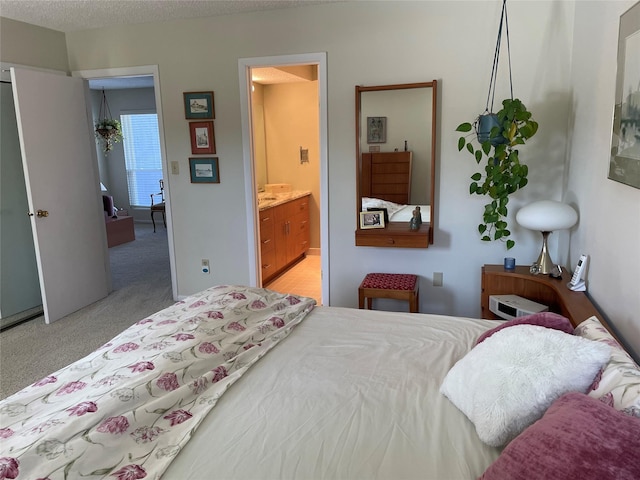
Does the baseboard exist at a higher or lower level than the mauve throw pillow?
lower

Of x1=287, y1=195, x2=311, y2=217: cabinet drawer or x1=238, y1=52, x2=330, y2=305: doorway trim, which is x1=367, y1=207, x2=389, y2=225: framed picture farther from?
x1=287, y1=195, x2=311, y2=217: cabinet drawer

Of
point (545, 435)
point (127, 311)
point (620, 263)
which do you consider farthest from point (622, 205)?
point (127, 311)

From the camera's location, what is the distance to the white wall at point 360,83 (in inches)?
117

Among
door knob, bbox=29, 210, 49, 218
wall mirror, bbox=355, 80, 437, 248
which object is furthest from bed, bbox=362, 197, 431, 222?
door knob, bbox=29, 210, 49, 218

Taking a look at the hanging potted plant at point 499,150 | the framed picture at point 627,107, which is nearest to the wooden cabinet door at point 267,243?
the hanging potted plant at point 499,150

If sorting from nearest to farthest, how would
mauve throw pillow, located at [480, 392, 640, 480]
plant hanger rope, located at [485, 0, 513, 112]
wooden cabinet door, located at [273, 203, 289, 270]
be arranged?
1. mauve throw pillow, located at [480, 392, 640, 480]
2. plant hanger rope, located at [485, 0, 513, 112]
3. wooden cabinet door, located at [273, 203, 289, 270]

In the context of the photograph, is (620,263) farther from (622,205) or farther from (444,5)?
(444,5)

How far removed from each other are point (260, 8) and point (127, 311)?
2730 millimetres

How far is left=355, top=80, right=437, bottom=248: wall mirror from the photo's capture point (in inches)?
126

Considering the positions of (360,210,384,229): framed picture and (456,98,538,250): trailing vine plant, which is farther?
(360,210,384,229): framed picture

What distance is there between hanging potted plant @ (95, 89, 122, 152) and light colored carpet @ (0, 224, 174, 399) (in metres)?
2.92

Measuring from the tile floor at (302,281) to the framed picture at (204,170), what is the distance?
1324 mm

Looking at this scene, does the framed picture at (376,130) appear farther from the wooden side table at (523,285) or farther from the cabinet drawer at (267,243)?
the cabinet drawer at (267,243)

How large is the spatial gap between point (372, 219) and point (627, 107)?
6.15 feet
